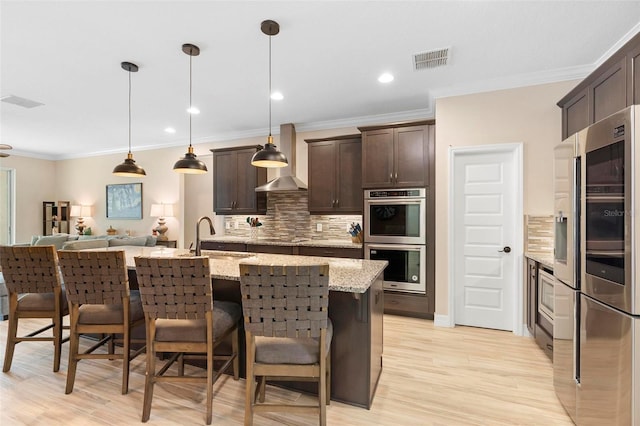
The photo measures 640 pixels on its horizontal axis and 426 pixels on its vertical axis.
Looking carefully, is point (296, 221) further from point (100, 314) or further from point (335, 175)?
point (100, 314)

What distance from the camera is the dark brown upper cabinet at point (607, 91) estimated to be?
206cm

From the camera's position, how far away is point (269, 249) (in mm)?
4543

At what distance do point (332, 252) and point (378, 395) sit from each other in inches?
85.2

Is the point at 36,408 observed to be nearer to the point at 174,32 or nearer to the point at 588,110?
the point at 174,32

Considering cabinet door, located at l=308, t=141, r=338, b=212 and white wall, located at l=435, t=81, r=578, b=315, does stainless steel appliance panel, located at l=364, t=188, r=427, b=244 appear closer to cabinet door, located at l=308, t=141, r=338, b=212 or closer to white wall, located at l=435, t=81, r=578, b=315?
white wall, located at l=435, t=81, r=578, b=315

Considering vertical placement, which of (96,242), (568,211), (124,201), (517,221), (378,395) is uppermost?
(124,201)

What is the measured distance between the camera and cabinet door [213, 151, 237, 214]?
17.0ft

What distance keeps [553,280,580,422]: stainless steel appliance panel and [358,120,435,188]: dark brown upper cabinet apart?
2.03 metres

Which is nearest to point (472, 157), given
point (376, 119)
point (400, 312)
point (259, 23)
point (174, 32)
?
point (376, 119)

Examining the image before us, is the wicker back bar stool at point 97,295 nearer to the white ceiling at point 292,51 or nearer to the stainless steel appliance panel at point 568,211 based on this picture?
the white ceiling at point 292,51

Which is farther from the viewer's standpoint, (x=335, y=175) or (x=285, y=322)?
(x=335, y=175)

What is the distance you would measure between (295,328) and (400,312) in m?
2.65

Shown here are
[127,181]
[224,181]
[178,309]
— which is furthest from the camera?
[127,181]

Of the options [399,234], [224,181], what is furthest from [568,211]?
[224,181]
